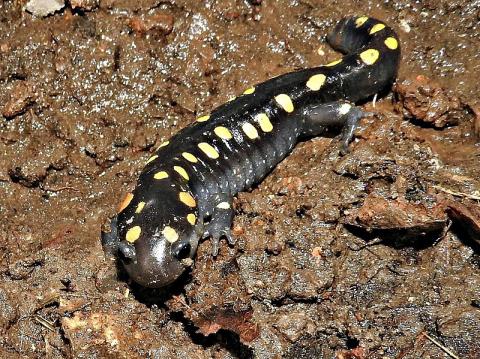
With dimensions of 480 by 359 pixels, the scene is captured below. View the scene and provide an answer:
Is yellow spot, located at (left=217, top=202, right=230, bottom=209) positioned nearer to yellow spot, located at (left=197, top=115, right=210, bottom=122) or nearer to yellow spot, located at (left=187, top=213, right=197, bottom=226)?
yellow spot, located at (left=187, top=213, right=197, bottom=226)

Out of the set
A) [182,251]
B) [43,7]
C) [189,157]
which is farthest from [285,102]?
[43,7]

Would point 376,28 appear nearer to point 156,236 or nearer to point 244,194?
point 244,194

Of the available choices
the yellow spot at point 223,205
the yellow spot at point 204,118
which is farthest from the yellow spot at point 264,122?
the yellow spot at point 223,205

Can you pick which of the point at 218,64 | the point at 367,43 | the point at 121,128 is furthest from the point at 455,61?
the point at 121,128

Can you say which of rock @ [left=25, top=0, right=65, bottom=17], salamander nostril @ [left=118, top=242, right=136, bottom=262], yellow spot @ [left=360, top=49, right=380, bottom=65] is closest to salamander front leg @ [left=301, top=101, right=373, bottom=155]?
yellow spot @ [left=360, top=49, right=380, bottom=65]

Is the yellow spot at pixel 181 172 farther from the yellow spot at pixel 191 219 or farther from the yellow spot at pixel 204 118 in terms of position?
the yellow spot at pixel 204 118

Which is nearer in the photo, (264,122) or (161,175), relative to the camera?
(161,175)
